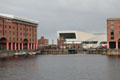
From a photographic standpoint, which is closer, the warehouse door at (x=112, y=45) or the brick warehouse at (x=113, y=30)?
the brick warehouse at (x=113, y=30)

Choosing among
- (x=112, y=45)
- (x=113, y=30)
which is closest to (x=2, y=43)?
(x=113, y=30)

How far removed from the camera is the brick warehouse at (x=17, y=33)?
153500 mm

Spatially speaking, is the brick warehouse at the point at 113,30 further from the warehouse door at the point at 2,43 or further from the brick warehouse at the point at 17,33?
the warehouse door at the point at 2,43

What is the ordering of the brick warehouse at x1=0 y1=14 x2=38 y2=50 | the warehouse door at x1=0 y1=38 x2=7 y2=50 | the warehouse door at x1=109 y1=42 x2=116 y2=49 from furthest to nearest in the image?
the warehouse door at x1=109 y1=42 x2=116 y2=49 → the warehouse door at x1=0 y1=38 x2=7 y2=50 → the brick warehouse at x1=0 y1=14 x2=38 y2=50

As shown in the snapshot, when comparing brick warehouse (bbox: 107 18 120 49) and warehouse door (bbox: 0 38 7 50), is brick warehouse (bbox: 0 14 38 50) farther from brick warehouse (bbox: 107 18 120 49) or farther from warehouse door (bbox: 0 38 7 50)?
brick warehouse (bbox: 107 18 120 49)

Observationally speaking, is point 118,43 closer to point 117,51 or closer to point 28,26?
point 117,51

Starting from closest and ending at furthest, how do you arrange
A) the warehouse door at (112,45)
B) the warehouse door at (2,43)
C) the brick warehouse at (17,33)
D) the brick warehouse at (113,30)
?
the brick warehouse at (17,33)
the warehouse door at (2,43)
the brick warehouse at (113,30)
the warehouse door at (112,45)

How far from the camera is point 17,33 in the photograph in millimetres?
167250

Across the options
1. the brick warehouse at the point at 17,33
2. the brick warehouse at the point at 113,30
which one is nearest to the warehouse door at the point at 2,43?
the brick warehouse at the point at 17,33

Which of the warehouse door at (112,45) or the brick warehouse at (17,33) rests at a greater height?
the brick warehouse at (17,33)

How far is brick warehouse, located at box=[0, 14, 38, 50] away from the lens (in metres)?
154

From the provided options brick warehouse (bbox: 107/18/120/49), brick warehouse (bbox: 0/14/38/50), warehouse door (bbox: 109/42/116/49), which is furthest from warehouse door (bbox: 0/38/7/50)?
warehouse door (bbox: 109/42/116/49)

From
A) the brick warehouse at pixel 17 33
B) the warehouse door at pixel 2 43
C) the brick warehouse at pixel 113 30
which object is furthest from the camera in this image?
the brick warehouse at pixel 113 30

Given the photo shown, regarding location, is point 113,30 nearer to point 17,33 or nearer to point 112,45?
point 112,45
